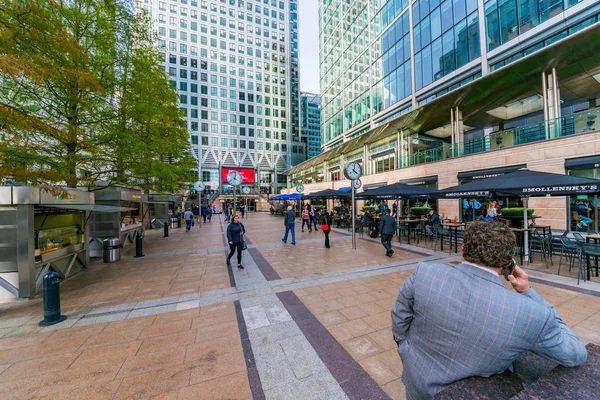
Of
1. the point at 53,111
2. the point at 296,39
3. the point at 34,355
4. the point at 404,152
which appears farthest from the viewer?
the point at 296,39

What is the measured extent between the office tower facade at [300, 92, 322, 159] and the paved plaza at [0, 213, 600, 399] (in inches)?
3057

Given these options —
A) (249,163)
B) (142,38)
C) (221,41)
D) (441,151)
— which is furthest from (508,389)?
(221,41)

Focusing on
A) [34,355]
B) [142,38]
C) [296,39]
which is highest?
[296,39]

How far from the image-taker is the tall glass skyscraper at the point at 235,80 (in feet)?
180

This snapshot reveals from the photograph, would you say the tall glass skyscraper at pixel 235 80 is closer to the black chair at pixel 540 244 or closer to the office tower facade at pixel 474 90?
the office tower facade at pixel 474 90

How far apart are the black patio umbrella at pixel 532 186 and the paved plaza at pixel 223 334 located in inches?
84.7

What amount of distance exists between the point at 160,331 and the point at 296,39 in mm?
84393

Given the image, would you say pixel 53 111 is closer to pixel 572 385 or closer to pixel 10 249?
pixel 10 249

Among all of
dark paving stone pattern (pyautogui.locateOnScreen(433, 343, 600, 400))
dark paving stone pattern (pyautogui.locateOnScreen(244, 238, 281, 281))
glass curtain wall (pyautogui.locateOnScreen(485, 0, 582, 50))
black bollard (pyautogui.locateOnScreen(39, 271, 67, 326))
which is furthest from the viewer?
glass curtain wall (pyautogui.locateOnScreen(485, 0, 582, 50))

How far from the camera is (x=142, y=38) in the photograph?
10195mm

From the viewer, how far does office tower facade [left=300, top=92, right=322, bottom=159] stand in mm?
83062

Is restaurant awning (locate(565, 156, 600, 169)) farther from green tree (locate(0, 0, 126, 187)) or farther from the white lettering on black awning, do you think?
green tree (locate(0, 0, 126, 187))

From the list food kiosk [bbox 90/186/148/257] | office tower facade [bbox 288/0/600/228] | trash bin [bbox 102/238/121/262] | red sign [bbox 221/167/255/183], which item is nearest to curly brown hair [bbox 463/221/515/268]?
trash bin [bbox 102/238/121/262]

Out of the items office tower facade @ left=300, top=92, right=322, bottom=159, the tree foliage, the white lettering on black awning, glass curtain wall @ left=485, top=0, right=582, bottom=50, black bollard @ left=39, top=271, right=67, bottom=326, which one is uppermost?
office tower facade @ left=300, top=92, right=322, bottom=159
